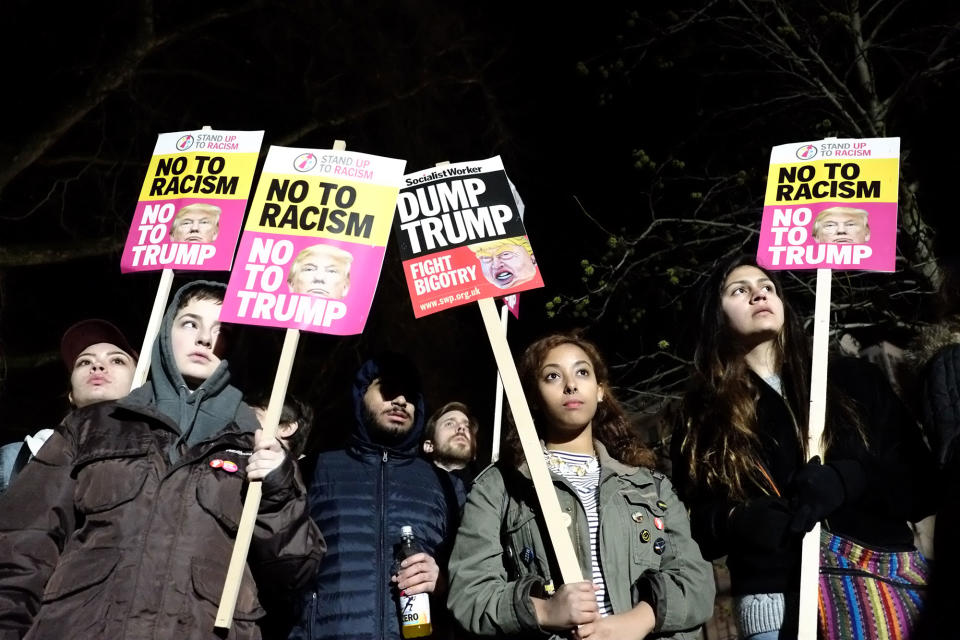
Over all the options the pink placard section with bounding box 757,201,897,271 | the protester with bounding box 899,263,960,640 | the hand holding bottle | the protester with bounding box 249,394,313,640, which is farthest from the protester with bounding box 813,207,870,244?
the protester with bounding box 249,394,313,640

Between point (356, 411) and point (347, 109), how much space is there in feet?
26.0

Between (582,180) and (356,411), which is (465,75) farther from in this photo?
(356,411)

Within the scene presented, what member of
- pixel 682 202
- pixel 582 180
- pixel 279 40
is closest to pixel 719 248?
pixel 682 202

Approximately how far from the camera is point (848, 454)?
3.53 metres

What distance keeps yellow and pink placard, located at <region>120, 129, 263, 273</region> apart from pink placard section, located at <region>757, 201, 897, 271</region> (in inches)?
83.2

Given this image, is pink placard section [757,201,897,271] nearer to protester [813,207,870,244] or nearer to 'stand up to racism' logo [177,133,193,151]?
protester [813,207,870,244]

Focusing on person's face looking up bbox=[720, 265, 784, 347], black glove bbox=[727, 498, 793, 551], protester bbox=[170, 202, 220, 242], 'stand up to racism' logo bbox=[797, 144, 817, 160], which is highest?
'stand up to racism' logo bbox=[797, 144, 817, 160]

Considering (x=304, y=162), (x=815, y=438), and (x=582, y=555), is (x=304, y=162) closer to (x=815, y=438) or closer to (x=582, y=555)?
(x=582, y=555)

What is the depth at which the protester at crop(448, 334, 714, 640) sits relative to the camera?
10.6 feet

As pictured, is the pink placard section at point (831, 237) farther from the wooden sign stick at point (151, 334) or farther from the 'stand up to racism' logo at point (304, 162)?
the wooden sign stick at point (151, 334)

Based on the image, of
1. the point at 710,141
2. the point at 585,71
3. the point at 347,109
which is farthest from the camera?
the point at 347,109

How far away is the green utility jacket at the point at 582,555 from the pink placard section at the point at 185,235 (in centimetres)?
147

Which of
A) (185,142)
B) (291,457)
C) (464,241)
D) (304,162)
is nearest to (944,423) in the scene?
(464,241)

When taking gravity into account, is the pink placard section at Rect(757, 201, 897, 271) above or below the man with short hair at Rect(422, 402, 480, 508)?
above
